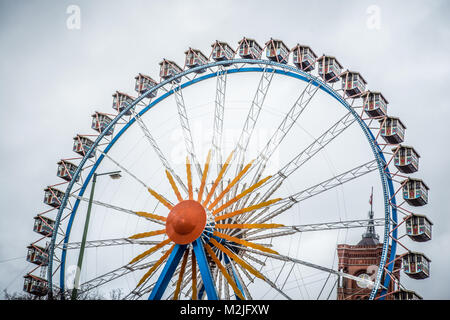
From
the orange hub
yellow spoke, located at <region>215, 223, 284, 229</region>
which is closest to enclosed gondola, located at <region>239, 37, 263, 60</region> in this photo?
the orange hub

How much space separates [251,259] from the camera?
76.0ft

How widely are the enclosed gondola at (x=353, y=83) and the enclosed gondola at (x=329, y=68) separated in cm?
52

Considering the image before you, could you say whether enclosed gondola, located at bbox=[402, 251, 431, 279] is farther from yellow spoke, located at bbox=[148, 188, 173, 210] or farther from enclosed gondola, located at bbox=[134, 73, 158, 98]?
enclosed gondola, located at bbox=[134, 73, 158, 98]

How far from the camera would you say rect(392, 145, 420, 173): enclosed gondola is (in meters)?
24.4

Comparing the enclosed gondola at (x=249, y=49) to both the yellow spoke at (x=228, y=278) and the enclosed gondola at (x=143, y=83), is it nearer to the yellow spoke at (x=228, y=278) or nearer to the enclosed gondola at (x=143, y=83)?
the enclosed gondola at (x=143, y=83)

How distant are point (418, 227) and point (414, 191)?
1.40m

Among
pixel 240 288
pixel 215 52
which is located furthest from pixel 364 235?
pixel 240 288

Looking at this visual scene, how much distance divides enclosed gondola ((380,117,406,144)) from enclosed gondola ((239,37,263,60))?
7021 mm

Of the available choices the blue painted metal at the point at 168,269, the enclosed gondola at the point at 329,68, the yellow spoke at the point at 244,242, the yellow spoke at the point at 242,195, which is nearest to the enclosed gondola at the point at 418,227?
the yellow spoke at the point at 242,195

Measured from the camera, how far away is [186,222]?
21453 millimetres

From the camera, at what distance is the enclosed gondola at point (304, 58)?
90.4ft
